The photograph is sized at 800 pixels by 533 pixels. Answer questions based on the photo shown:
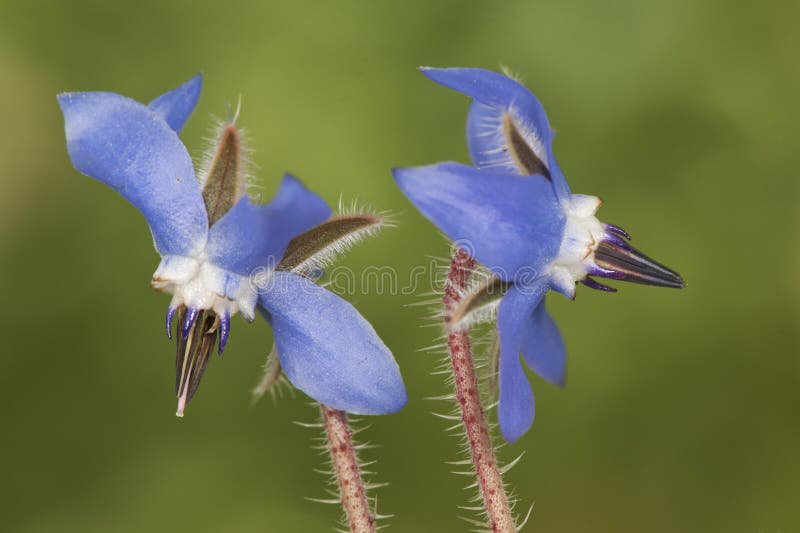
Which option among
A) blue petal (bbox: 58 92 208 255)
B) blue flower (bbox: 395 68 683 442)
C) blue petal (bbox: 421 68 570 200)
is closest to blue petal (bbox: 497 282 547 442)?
blue flower (bbox: 395 68 683 442)

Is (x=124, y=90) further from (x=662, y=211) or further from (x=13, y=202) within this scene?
(x=662, y=211)

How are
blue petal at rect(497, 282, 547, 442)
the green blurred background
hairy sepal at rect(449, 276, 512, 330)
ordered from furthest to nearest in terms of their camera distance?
the green blurred background, hairy sepal at rect(449, 276, 512, 330), blue petal at rect(497, 282, 547, 442)

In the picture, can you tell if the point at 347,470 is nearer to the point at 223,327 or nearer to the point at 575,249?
the point at 223,327

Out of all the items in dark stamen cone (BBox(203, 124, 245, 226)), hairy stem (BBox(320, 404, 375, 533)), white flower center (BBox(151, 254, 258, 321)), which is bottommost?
hairy stem (BBox(320, 404, 375, 533))

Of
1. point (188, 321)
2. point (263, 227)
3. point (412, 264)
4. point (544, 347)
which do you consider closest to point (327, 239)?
point (263, 227)

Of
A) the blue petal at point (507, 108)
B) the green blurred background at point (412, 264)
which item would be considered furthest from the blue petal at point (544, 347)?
the green blurred background at point (412, 264)

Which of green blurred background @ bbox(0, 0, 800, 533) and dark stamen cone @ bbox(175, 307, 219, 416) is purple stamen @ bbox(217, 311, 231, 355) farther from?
green blurred background @ bbox(0, 0, 800, 533)

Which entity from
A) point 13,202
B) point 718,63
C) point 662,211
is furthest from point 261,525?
point 718,63
